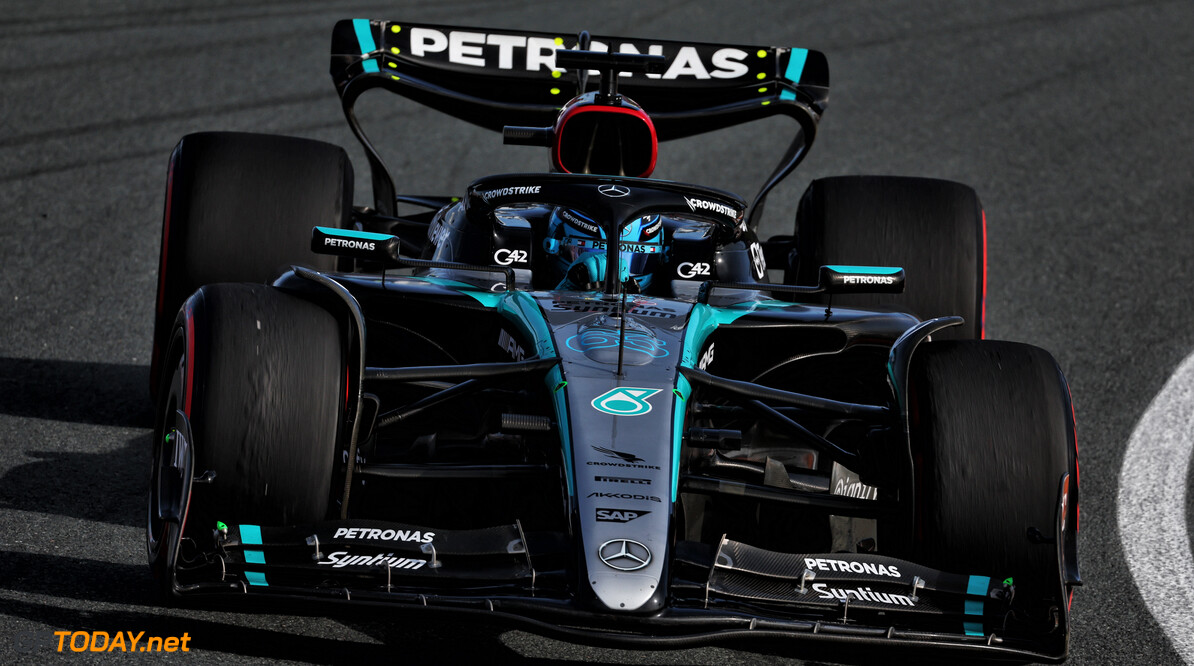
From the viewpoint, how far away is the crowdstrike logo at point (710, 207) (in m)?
5.27

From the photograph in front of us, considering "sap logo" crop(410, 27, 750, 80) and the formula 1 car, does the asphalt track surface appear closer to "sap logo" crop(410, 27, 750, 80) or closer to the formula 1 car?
the formula 1 car

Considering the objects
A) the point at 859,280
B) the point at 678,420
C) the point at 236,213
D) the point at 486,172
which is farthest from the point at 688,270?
the point at 486,172

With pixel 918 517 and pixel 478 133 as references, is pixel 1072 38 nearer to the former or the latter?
pixel 478 133

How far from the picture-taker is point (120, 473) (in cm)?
534

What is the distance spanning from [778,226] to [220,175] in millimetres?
4598

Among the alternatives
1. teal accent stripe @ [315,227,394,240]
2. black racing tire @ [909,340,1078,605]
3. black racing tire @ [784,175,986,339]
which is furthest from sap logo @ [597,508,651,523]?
black racing tire @ [784,175,986,339]

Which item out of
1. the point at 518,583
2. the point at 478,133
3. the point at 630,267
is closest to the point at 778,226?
the point at 478,133

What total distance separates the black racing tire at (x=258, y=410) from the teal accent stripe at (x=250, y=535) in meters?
0.03

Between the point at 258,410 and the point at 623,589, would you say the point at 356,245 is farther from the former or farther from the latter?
the point at 623,589

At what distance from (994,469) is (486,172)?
21.4 ft

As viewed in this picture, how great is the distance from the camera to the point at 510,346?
4.64 metres

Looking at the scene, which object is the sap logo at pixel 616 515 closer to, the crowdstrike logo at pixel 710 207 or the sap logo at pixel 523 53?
the crowdstrike logo at pixel 710 207

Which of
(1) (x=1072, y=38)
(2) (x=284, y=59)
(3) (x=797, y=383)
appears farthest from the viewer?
(1) (x=1072, y=38)
